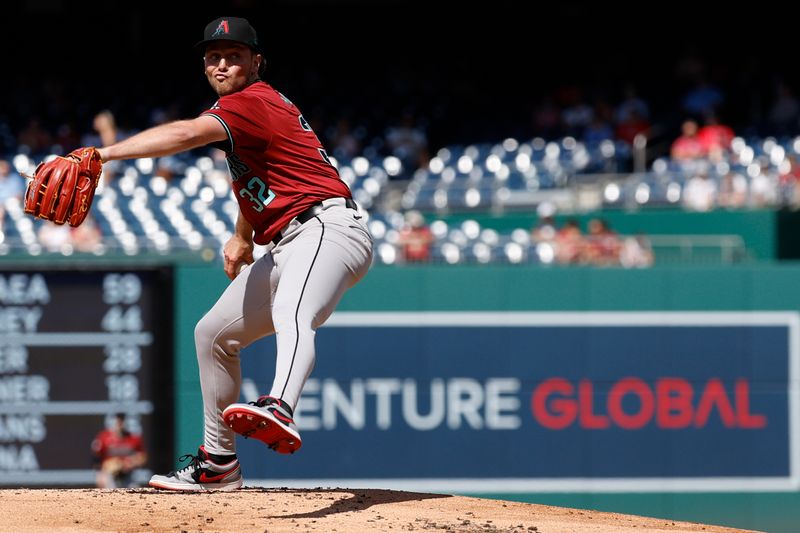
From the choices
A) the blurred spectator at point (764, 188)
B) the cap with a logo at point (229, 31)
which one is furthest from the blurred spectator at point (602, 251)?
the cap with a logo at point (229, 31)

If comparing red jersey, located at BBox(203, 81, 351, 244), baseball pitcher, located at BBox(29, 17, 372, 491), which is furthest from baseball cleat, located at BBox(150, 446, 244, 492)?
red jersey, located at BBox(203, 81, 351, 244)

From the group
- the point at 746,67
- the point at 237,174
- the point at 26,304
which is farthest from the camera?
the point at 746,67

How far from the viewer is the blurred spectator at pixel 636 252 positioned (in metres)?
9.84

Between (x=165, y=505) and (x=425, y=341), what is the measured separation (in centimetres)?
435

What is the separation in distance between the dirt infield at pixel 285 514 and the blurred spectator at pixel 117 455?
9.99ft

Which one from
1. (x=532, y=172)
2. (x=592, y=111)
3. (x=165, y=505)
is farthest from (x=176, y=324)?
(x=592, y=111)

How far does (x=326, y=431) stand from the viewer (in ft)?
28.9

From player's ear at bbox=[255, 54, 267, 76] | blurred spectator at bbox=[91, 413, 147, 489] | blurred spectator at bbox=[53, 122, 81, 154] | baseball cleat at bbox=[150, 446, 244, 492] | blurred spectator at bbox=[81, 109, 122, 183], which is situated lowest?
blurred spectator at bbox=[91, 413, 147, 489]

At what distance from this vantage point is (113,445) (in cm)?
820

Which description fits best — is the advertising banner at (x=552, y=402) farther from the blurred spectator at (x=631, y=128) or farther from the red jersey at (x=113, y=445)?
the blurred spectator at (x=631, y=128)

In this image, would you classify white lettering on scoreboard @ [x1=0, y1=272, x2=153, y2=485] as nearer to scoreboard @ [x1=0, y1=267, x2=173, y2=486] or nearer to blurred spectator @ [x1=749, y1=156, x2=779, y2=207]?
scoreboard @ [x1=0, y1=267, x2=173, y2=486]

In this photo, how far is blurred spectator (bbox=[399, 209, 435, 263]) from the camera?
978 cm

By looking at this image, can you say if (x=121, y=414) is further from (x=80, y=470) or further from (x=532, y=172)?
(x=532, y=172)

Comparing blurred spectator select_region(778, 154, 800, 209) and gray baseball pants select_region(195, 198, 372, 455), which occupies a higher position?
blurred spectator select_region(778, 154, 800, 209)
